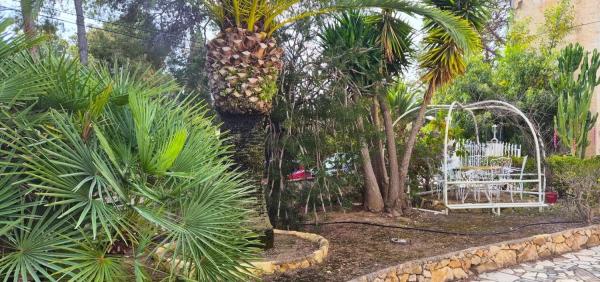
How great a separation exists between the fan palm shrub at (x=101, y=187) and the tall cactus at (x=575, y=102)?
11.2 meters

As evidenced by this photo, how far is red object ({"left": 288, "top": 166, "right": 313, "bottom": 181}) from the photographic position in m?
6.96

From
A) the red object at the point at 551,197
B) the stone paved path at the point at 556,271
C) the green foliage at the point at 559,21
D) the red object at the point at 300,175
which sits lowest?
the stone paved path at the point at 556,271

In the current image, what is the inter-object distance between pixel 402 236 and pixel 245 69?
334 centimetres

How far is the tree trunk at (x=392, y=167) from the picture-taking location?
8.39 m

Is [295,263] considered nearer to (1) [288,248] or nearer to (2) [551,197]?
(1) [288,248]

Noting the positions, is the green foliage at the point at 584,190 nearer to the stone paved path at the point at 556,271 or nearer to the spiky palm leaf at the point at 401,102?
the stone paved path at the point at 556,271

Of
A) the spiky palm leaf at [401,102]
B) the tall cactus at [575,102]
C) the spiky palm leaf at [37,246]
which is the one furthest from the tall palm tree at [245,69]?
the tall cactus at [575,102]

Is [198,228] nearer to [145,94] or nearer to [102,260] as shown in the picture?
[102,260]

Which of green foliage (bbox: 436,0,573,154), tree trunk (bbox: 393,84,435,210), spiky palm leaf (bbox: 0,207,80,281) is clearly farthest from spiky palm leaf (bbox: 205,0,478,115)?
green foliage (bbox: 436,0,573,154)

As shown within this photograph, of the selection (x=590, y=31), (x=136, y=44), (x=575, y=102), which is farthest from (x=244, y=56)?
(x=590, y=31)

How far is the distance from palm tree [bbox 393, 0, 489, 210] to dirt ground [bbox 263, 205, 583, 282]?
0.96 meters

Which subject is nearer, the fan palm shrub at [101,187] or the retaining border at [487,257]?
the fan palm shrub at [101,187]

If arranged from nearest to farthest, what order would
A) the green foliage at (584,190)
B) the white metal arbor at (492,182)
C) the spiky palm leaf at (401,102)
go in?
the green foliage at (584,190) → the white metal arbor at (492,182) → the spiky palm leaf at (401,102)

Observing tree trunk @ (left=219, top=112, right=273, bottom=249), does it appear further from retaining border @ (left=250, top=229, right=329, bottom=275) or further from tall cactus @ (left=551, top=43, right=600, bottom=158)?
tall cactus @ (left=551, top=43, right=600, bottom=158)
